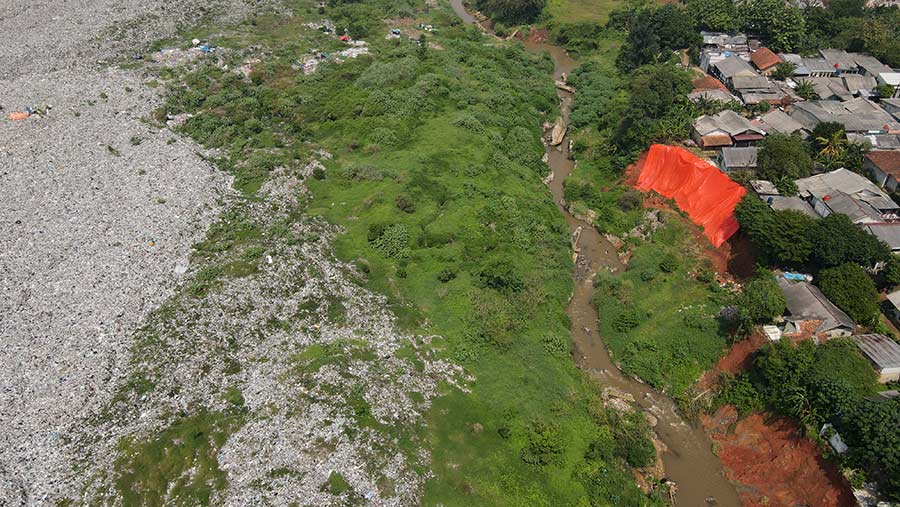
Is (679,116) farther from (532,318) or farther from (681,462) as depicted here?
(681,462)

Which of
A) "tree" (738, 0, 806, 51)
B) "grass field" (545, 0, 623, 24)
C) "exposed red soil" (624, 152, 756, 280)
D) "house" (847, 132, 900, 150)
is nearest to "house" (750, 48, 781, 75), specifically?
"tree" (738, 0, 806, 51)

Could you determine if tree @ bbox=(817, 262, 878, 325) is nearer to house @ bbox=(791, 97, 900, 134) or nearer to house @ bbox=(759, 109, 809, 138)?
house @ bbox=(759, 109, 809, 138)

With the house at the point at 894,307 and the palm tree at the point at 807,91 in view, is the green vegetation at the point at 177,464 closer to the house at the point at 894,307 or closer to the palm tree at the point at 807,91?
the house at the point at 894,307

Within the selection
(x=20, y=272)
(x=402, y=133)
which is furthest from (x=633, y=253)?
(x=20, y=272)

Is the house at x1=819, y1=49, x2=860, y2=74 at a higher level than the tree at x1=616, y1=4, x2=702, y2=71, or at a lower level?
higher

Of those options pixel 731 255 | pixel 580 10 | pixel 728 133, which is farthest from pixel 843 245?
pixel 580 10

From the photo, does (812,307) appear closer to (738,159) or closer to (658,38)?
(738,159)
